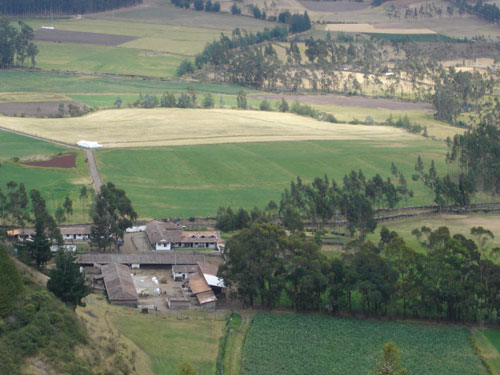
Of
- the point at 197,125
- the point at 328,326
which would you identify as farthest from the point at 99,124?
the point at 328,326

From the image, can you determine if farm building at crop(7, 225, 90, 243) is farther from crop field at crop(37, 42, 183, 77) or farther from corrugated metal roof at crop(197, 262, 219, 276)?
crop field at crop(37, 42, 183, 77)

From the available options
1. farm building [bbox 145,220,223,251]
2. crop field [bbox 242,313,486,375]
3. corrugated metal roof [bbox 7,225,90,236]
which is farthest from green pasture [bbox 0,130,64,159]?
crop field [bbox 242,313,486,375]

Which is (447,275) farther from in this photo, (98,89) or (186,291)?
(98,89)

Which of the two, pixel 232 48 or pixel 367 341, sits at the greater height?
pixel 232 48

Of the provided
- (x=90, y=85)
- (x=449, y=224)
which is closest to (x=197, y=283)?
(x=449, y=224)

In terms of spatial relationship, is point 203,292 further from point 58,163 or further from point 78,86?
point 78,86

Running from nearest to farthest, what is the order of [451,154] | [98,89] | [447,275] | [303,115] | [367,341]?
[367,341], [447,275], [451,154], [303,115], [98,89]

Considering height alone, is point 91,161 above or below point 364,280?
below
